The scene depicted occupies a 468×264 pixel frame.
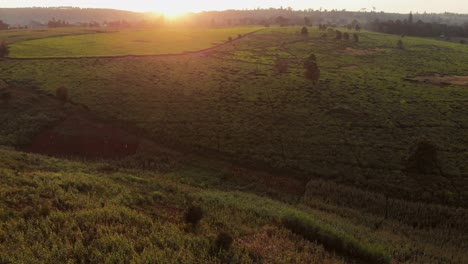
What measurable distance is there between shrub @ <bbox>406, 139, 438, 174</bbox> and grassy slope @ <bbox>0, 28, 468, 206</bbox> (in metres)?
1.30

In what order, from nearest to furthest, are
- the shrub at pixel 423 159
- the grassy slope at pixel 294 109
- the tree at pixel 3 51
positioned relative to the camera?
the shrub at pixel 423 159
the grassy slope at pixel 294 109
the tree at pixel 3 51

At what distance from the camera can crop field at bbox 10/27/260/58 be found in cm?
9781

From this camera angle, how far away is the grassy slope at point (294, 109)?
46.0 metres

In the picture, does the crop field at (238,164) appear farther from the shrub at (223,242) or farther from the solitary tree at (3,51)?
the solitary tree at (3,51)

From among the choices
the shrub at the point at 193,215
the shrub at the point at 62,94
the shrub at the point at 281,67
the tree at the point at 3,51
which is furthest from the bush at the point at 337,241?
the tree at the point at 3,51

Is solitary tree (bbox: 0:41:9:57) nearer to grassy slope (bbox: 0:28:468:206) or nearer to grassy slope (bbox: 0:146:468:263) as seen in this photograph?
grassy slope (bbox: 0:28:468:206)

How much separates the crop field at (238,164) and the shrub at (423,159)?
450 mm

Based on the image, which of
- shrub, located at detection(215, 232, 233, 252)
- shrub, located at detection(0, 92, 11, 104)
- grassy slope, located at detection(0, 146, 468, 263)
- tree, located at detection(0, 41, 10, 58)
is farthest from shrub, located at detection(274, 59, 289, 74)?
shrub, located at detection(215, 232, 233, 252)

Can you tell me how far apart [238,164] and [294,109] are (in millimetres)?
21779

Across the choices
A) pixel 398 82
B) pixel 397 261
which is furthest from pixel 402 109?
pixel 397 261

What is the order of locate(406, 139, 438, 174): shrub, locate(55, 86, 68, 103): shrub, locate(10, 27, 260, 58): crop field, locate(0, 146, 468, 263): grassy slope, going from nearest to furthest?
locate(0, 146, 468, 263): grassy slope
locate(406, 139, 438, 174): shrub
locate(55, 86, 68, 103): shrub
locate(10, 27, 260, 58): crop field

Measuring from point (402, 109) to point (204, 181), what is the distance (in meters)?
42.3

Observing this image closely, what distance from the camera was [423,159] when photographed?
44.2 m

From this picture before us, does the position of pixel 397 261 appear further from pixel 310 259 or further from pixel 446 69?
pixel 446 69
